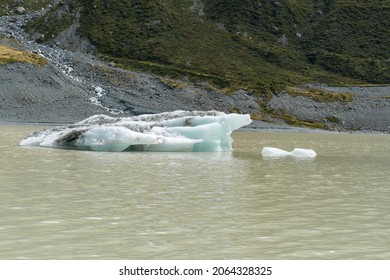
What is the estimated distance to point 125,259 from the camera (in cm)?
966

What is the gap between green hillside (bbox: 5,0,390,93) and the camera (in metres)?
152

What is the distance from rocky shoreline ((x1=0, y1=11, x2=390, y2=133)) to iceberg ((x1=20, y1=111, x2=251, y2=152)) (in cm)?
5539

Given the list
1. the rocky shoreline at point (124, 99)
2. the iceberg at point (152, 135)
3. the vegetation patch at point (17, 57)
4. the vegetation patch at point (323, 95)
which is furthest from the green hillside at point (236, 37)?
the iceberg at point (152, 135)

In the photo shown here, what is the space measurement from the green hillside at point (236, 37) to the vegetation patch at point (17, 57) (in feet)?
99.1

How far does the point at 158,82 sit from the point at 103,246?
347 ft

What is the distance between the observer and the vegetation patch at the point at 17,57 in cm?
10306

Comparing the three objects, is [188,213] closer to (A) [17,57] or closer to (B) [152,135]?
(B) [152,135]

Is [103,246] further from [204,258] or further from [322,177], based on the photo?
[322,177]

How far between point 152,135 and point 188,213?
62.5ft

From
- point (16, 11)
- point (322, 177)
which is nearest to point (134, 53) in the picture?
point (16, 11)

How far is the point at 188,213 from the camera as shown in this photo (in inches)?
540

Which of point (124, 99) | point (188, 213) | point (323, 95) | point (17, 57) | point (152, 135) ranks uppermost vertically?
point (17, 57)

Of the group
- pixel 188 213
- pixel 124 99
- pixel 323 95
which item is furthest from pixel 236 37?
pixel 188 213

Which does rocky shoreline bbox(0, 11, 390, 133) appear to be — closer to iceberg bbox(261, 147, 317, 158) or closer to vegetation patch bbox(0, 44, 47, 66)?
vegetation patch bbox(0, 44, 47, 66)
